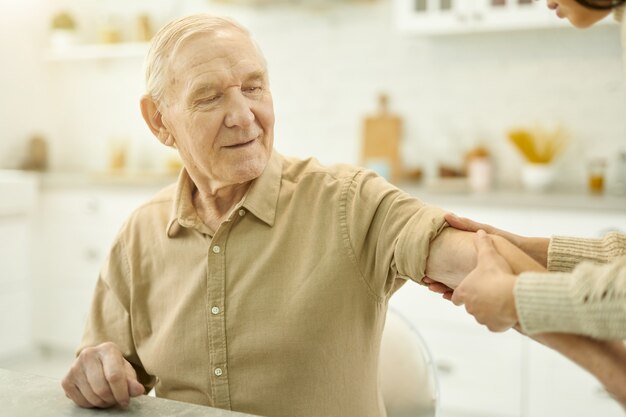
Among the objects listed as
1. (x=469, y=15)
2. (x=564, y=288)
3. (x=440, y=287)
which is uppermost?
(x=469, y=15)

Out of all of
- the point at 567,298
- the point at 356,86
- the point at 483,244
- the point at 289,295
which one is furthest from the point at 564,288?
the point at 356,86

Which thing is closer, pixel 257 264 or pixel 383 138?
pixel 257 264

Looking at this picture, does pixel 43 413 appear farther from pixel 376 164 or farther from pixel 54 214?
pixel 54 214

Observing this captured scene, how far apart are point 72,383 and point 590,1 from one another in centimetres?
95

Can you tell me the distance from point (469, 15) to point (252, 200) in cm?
234

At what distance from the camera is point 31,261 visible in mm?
4305

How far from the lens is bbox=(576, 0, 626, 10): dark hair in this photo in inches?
39.2

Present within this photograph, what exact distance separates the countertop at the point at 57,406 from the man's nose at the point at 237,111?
53 centimetres

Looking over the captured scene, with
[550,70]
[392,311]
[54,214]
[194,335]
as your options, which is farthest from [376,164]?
[194,335]

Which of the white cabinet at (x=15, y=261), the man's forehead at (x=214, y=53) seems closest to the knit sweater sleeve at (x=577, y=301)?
the man's forehead at (x=214, y=53)

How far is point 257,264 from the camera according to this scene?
4.42 feet

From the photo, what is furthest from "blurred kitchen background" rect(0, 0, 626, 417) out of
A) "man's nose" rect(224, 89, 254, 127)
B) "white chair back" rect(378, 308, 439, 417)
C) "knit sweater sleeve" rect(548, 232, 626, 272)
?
"man's nose" rect(224, 89, 254, 127)

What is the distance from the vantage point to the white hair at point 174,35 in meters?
1.34

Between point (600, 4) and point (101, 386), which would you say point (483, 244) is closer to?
point (600, 4)
